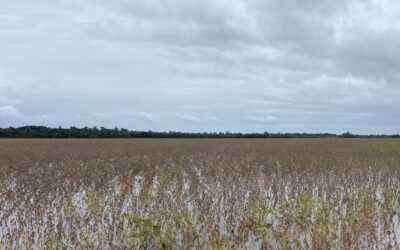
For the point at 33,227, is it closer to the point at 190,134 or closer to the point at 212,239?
the point at 212,239

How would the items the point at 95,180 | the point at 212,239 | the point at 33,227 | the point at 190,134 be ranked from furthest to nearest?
the point at 190,134, the point at 95,180, the point at 33,227, the point at 212,239

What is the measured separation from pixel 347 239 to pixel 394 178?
809cm

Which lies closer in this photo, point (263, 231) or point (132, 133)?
point (263, 231)

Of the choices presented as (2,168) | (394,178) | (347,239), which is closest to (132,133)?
(2,168)

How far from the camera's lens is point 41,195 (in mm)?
9031

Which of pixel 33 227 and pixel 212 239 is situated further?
pixel 33 227

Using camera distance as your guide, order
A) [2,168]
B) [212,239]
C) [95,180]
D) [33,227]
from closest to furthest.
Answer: [212,239] < [33,227] < [95,180] < [2,168]

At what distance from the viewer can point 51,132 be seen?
8019cm

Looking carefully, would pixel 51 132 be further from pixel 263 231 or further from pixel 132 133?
pixel 263 231

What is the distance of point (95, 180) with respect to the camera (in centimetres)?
1219

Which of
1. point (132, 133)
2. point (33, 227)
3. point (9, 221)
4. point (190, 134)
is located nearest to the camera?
point (33, 227)

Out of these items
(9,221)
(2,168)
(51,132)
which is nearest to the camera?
(9,221)

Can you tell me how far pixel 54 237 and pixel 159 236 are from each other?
165cm

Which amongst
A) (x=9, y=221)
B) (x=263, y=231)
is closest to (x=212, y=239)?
(x=263, y=231)
